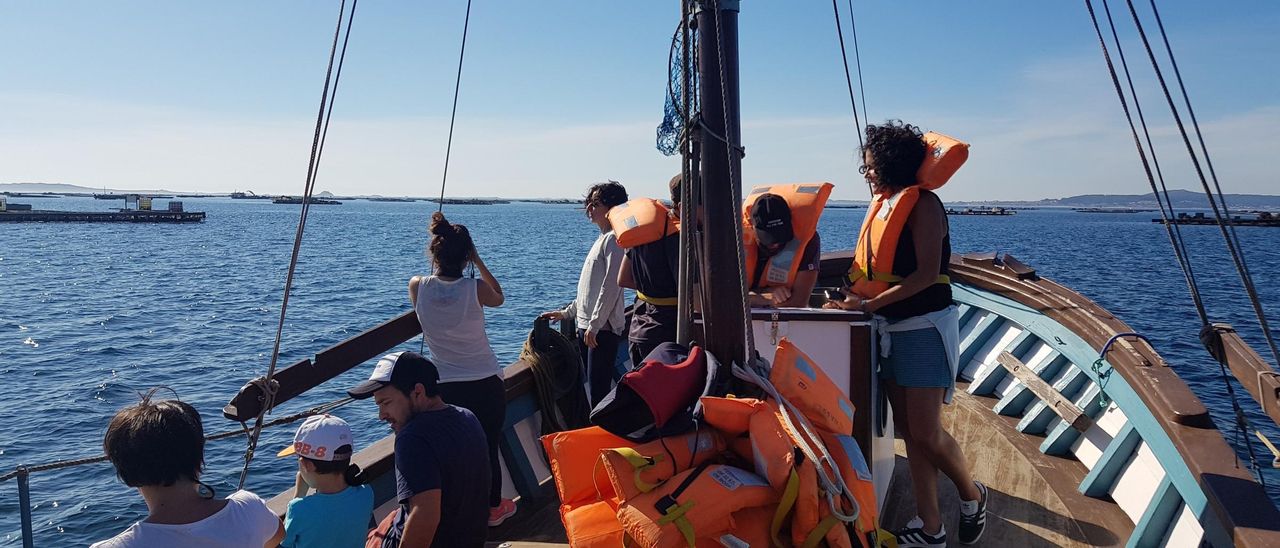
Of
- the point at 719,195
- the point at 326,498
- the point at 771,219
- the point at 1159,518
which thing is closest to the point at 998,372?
the point at 1159,518

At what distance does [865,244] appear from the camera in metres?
3.29

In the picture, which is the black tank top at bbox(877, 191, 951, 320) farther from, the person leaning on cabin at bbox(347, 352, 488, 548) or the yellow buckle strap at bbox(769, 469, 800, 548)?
the person leaning on cabin at bbox(347, 352, 488, 548)

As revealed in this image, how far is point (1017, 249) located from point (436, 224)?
66.5 metres

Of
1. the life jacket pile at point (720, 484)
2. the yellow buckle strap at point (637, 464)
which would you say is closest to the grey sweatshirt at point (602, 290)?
the life jacket pile at point (720, 484)

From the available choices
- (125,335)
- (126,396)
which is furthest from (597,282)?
(125,335)

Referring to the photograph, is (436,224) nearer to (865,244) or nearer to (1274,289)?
(865,244)

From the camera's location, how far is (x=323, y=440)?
2.59m

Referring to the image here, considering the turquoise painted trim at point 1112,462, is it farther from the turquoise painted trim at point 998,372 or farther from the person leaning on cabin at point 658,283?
the person leaning on cabin at point 658,283

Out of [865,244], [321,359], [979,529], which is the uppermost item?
[865,244]

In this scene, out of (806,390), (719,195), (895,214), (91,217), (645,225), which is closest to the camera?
(806,390)

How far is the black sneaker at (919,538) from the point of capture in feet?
10.6

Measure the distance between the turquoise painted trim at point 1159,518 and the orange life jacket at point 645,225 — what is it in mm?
2266

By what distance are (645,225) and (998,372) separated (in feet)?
10.5

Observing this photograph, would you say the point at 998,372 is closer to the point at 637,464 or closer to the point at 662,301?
the point at 662,301
